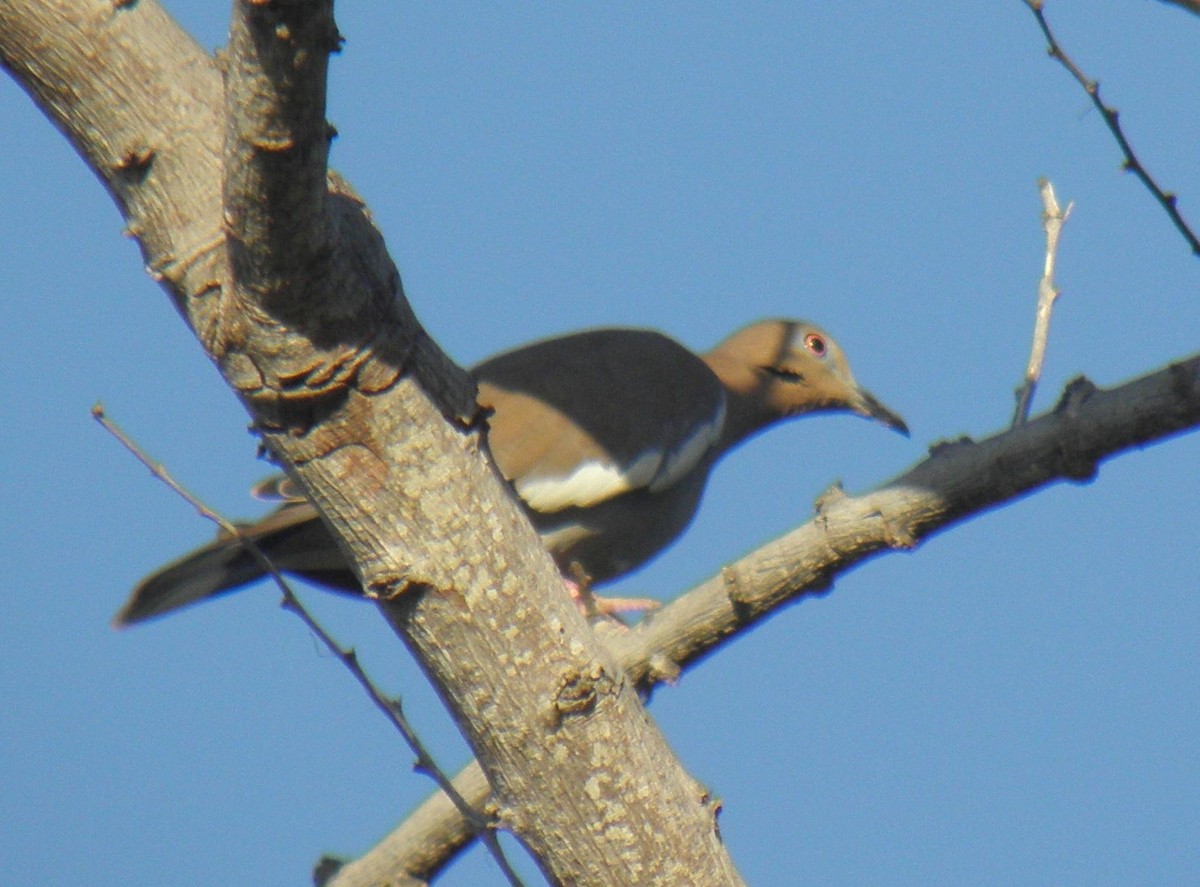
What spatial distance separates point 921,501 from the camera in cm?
235

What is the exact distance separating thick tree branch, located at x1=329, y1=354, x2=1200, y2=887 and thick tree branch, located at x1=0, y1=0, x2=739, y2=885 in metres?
0.43

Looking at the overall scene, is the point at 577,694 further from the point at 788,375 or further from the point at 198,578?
the point at 788,375

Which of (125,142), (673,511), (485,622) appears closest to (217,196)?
(125,142)

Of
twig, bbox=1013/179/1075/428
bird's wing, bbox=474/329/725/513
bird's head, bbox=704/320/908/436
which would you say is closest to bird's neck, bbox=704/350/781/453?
bird's head, bbox=704/320/908/436

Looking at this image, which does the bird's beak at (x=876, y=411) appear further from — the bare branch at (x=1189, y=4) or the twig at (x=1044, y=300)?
the bare branch at (x=1189, y=4)

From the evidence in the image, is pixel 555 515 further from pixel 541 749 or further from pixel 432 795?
pixel 541 749

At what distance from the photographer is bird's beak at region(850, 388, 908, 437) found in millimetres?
6727

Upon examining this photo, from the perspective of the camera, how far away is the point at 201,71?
2.18 m

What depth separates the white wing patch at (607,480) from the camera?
16.6 feet

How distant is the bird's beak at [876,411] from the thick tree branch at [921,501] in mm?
4107

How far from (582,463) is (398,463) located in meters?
3.08

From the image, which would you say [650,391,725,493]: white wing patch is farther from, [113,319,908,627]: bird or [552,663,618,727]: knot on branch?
[552,663,618,727]: knot on branch

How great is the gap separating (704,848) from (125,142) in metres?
1.36

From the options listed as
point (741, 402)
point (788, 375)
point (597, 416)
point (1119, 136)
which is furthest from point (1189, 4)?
point (788, 375)
